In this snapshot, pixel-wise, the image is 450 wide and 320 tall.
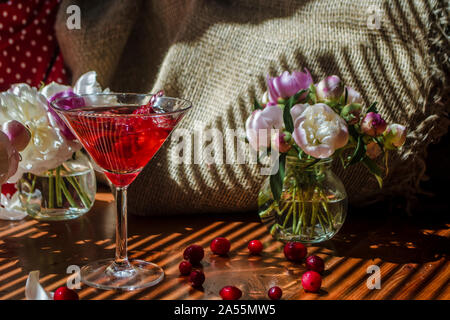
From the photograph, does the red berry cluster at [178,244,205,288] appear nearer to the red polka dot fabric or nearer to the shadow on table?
the shadow on table

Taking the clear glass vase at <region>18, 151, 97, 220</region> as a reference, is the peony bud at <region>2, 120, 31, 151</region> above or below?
above

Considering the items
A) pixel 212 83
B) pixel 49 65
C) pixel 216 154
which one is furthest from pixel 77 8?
pixel 216 154

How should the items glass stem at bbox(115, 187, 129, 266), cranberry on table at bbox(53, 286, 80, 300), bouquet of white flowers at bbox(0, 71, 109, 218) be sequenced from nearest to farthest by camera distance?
cranberry on table at bbox(53, 286, 80, 300) → glass stem at bbox(115, 187, 129, 266) → bouquet of white flowers at bbox(0, 71, 109, 218)

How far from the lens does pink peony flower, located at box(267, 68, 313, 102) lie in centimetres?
98

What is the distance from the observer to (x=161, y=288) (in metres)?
0.88

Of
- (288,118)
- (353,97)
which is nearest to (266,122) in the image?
(288,118)

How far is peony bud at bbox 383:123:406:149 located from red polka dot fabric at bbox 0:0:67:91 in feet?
2.51

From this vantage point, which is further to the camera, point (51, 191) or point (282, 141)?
point (51, 191)

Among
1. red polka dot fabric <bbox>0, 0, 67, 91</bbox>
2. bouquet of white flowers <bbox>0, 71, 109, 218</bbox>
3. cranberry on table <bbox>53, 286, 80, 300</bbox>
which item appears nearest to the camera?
cranberry on table <bbox>53, 286, 80, 300</bbox>

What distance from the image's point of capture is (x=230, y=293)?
831 mm

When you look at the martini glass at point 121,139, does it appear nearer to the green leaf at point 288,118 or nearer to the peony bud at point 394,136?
the green leaf at point 288,118

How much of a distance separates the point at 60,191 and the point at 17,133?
7.8 inches

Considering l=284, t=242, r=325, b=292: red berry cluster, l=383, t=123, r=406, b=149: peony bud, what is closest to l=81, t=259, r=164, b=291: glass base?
l=284, t=242, r=325, b=292: red berry cluster

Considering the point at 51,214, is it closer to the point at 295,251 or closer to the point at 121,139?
the point at 121,139
